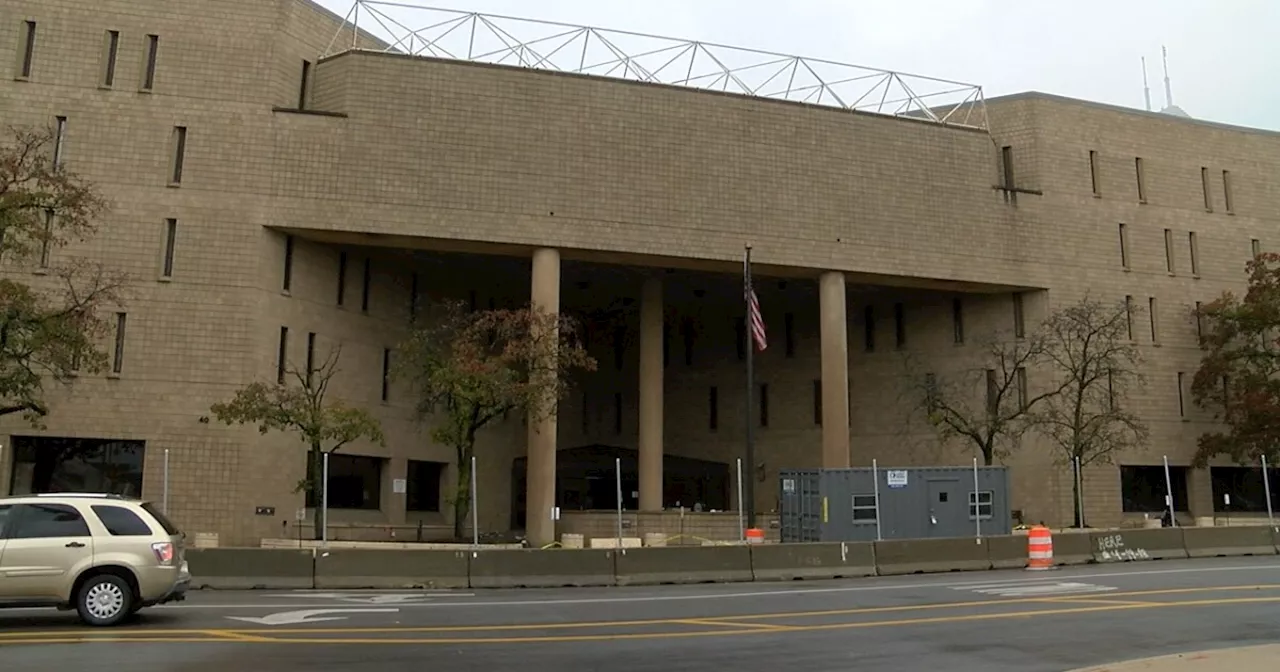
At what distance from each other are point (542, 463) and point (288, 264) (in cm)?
1138

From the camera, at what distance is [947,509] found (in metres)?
31.2

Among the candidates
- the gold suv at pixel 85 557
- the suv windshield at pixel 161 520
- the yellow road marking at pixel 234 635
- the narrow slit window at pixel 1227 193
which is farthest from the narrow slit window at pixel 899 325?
the yellow road marking at pixel 234 635

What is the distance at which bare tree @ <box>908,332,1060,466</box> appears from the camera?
Result: 41.5 meters

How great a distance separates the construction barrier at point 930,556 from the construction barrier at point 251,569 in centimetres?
1326

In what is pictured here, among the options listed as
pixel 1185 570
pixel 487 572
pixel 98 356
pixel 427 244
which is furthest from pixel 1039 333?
pixel 98 356

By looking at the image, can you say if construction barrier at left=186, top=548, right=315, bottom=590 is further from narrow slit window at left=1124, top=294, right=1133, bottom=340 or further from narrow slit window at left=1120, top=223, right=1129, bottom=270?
narrow slit window at left=1120, top=223, right=1129, bottom=270

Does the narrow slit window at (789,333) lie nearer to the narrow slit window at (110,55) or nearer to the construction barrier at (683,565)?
the construction barrier at (683,565)

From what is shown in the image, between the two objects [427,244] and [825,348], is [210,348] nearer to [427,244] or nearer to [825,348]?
[427,244]

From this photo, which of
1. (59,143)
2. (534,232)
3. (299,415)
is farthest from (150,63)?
(534,232)

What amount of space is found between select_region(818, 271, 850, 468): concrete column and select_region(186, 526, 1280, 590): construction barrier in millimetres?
14754

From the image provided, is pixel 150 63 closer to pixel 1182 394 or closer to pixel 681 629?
pixel 681 629

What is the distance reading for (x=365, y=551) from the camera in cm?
2212

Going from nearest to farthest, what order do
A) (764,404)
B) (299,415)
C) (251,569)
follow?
(251,569)
(299,415)
(764,404)

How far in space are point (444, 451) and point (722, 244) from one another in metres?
14.8
